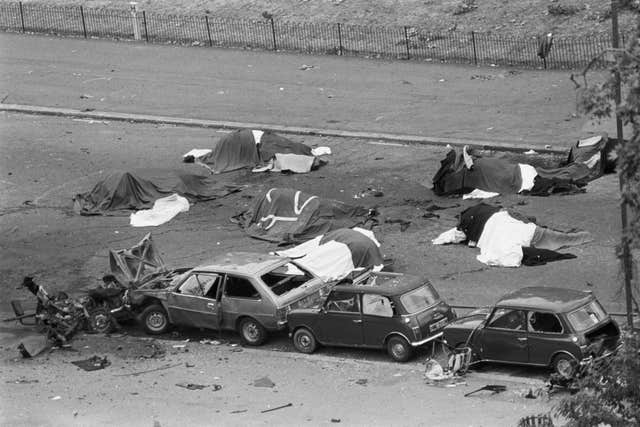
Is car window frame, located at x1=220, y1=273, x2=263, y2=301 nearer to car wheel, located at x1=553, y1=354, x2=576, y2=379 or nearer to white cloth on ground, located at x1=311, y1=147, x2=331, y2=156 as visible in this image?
car wheel, located at x1=553, y1=354, x2=576, y2=379

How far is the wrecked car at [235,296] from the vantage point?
2034 cm

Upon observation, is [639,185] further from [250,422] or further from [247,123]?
[247,123]

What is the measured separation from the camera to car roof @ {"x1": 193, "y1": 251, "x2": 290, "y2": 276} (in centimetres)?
2067

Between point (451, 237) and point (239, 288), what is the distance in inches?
220

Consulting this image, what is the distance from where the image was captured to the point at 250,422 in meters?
17.4

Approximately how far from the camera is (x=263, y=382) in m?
18.9

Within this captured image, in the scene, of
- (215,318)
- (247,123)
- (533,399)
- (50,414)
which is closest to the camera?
(533,399)

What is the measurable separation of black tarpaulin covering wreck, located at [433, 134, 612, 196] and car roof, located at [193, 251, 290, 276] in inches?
277

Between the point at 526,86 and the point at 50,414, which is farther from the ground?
the point at 526,86

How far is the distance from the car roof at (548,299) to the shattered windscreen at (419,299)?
4.81 ft

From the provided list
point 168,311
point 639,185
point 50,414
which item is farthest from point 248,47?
point 639,185

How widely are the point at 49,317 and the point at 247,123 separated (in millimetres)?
15157

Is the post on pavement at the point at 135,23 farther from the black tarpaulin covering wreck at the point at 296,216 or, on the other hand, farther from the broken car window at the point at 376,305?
the broken car window at the point at 376,305

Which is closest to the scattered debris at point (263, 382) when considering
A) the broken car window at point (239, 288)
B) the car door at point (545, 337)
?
the broken car window at point (239, 288)
